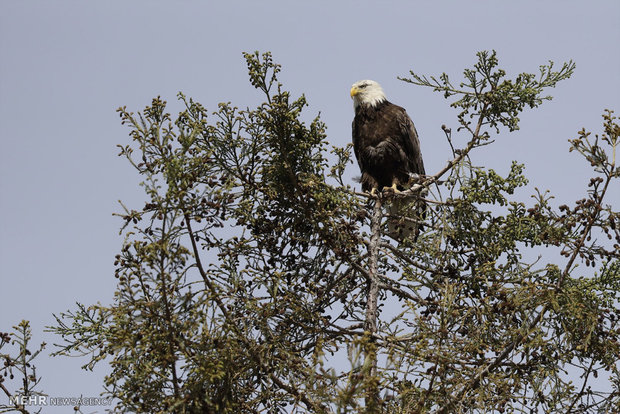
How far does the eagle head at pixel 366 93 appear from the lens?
35.4ft

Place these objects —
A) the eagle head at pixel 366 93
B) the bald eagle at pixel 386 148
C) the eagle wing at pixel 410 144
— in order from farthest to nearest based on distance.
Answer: the eagle head at pixel 366 93 → the eagle wing at pixel 410 144 → the bald eagle at pixel 386 148

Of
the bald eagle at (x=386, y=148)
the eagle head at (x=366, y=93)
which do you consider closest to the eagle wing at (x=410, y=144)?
the bald eagle at (x=386, y=148)

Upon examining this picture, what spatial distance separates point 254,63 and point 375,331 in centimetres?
267

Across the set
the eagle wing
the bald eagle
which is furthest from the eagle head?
the eagle wing

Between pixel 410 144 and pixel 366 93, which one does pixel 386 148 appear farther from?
pixel 366 93

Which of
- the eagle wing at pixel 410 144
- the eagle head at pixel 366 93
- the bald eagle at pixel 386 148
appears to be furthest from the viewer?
the eagle head at pixel 366 93

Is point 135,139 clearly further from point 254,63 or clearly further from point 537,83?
point 537,83

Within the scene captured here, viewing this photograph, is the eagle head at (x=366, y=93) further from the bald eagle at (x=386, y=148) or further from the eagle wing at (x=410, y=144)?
the eagle wing at (x=410, y=144)

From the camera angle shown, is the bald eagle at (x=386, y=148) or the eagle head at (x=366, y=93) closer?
the bald eagle at (x=386, y=148)

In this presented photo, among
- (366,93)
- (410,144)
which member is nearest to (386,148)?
(410,144)

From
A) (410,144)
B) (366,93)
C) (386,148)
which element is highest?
(366,93)

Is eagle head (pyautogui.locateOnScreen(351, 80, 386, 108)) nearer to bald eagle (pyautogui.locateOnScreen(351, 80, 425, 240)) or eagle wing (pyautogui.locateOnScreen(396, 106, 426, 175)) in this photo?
bald eagle (pyautogui.locateOnScreen(351, 80, 425, 240))

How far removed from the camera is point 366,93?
429 inches

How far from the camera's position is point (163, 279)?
5281mm
